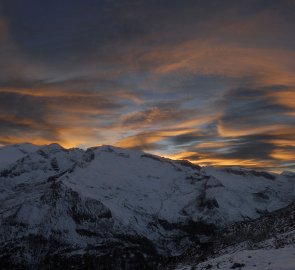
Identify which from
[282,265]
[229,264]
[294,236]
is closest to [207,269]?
[229,264]

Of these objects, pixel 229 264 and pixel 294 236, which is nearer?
pixel 229 264

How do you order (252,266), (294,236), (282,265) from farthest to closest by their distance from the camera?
(294,236) < (252,266) < (282,265)

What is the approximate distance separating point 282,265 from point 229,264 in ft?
28.6

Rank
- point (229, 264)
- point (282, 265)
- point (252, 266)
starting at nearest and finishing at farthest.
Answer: point (282, 265)
point (252, 266)
point (229, 264)

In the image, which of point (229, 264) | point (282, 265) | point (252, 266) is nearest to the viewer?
point (282, 265)

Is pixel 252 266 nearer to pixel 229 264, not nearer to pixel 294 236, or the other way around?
pixel 229 264

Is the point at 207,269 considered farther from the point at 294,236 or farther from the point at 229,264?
the point at 294,236

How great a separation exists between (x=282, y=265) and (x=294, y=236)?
24.8 metres

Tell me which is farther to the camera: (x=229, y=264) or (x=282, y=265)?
(x=229, y=264)

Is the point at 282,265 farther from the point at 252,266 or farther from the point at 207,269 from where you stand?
the point at 207,269

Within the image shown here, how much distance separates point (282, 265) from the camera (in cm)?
4731

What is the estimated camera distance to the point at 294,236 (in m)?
70.7

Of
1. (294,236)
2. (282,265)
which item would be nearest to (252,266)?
(282,265)

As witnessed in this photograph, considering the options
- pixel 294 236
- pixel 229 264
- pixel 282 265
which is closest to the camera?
pixel 282 265
